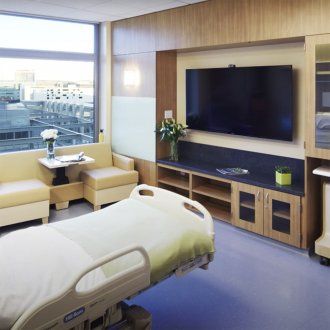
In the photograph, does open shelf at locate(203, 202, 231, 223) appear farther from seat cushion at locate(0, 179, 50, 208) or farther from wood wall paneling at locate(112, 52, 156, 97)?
seat cushion at locate(0, 179, 50, 208)

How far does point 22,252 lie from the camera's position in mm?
2041

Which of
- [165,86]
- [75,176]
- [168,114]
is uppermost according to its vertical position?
[165,86]

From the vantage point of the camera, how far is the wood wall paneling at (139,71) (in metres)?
4.70

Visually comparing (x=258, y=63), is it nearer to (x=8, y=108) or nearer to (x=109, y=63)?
(x=109, y=63)

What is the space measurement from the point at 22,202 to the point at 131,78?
220cm

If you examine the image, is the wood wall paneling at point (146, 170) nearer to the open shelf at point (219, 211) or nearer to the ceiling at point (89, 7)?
the open shelf at point (219, 211)

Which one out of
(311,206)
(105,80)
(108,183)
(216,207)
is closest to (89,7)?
(105,80)

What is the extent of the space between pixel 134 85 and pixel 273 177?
2.31m

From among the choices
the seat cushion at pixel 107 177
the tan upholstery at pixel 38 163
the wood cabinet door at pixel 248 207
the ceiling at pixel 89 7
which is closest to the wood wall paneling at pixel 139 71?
the ceiling at pixel 89 7

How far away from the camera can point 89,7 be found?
172 inches

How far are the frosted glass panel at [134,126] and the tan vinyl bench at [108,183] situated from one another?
0.80ft

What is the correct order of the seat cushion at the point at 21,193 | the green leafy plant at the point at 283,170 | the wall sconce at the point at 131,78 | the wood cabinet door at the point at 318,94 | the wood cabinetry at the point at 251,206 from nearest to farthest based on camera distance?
the wood cabinet door at the point at 318,94 → the wood cabinetry at the point at 251,206 → the green leafy plant at the point at 283,170 → the seat cushion at the point at 21,193 → the wall sconce at the point at 131,78

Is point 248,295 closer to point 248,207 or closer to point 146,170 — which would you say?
point 248,207

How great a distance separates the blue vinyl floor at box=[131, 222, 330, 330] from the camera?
2.43m
